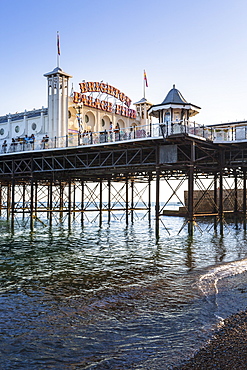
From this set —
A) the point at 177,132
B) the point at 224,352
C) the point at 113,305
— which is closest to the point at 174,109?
the point at 177,132

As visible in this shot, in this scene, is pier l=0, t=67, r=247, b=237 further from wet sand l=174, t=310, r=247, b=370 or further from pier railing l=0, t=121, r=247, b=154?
wet sand l=174, t=310, r=247, b=370

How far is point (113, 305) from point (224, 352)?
4.20 m

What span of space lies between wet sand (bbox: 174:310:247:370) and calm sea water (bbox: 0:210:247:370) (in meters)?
0.28

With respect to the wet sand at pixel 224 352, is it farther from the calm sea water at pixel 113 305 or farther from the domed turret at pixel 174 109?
the domed turret at pixel 174 109

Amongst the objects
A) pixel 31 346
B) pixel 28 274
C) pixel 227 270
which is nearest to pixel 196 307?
pixel 31 346

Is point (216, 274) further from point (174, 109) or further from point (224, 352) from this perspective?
point (174, 109)

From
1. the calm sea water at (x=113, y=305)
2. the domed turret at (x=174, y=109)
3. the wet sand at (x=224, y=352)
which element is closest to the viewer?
the wet sand at (x=224, y=352)

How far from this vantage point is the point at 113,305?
10719mm

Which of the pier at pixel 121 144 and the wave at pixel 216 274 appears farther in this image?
the pier at pixel 121 144

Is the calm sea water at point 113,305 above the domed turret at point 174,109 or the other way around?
the other way around

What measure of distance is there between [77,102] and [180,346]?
34.8 meters

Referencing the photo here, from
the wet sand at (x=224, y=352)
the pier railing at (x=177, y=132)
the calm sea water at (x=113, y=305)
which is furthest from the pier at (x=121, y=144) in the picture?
the wet sand at (x=224, y=352)

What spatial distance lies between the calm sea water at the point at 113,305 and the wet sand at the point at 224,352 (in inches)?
11.2

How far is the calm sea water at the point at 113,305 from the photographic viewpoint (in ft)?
24.5
